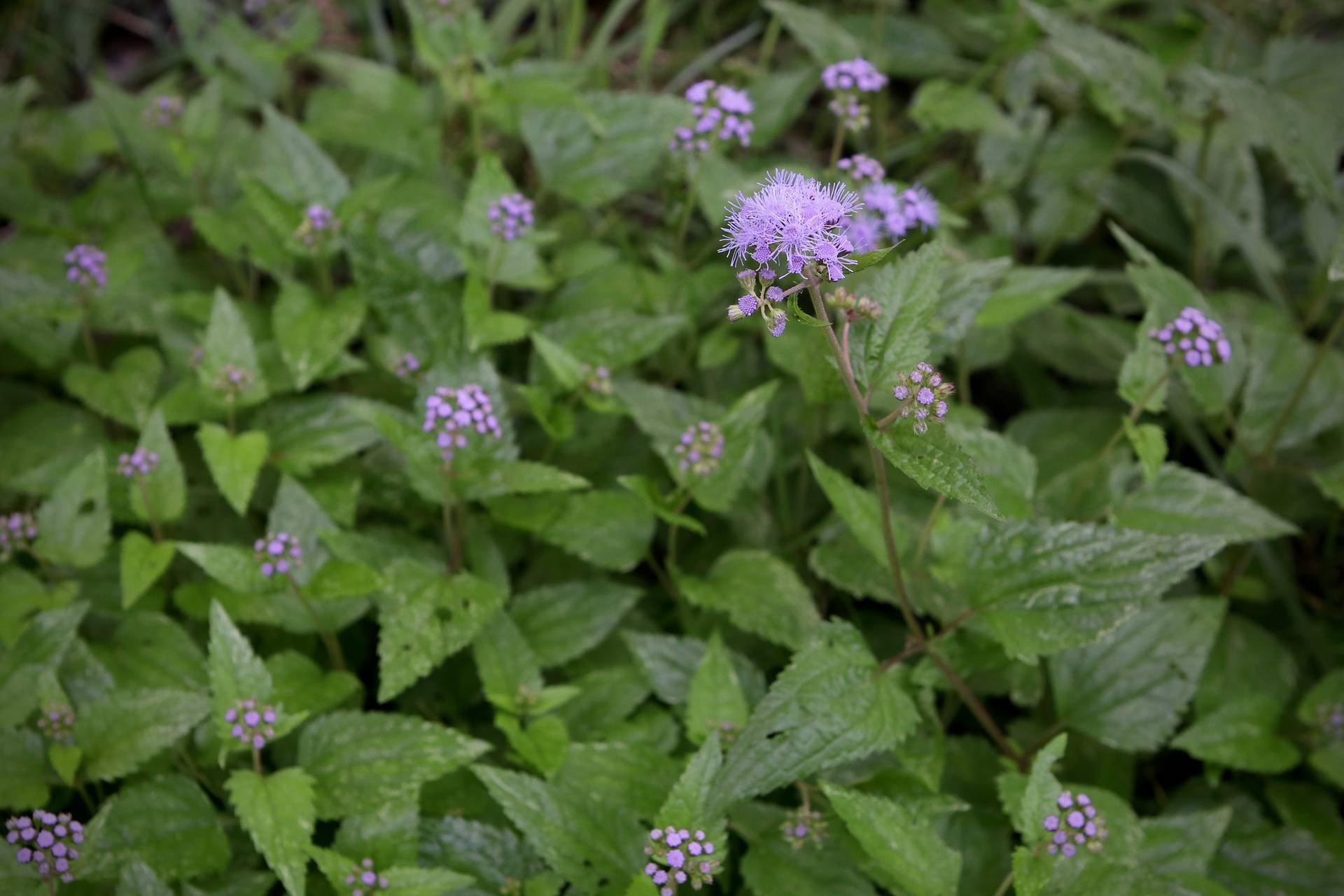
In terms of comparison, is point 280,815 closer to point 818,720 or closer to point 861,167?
point 818,720

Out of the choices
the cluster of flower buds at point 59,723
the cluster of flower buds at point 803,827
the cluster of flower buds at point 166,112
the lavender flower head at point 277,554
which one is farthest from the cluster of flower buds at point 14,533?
the cluster of flower buds at point 803,827

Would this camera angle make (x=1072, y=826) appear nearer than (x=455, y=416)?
Yes

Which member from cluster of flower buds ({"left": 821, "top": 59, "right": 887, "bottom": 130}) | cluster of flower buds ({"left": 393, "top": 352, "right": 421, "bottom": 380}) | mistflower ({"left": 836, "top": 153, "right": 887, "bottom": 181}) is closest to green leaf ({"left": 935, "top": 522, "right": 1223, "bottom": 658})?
mistflower ({"left": 836, "top": 153, "right": 887, "bottom": 181})

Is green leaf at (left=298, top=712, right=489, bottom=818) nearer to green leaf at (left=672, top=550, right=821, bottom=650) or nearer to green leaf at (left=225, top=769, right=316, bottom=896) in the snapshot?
green leaf at (left=225, top=769, right=316, bottom=896)

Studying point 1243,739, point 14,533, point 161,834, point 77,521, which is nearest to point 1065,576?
point 1243,739

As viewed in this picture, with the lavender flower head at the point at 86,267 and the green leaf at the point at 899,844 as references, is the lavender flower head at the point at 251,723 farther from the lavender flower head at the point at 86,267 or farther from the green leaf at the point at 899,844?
the lavender flower head at the point at 86,267

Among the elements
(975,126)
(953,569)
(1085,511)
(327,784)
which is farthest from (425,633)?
(975,126)
